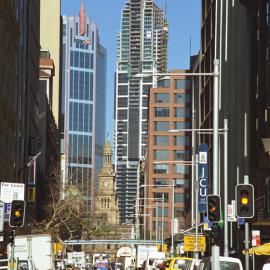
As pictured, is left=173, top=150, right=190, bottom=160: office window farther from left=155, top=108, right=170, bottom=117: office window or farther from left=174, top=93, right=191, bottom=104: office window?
left=174, top=93, right=191, bottom=104: office window

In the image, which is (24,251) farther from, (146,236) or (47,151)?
(146,236)

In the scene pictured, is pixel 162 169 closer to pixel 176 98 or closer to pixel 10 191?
pixel 176 98

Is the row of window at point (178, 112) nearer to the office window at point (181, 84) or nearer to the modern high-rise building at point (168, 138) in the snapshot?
the modern high-rise building at point (168, 138)

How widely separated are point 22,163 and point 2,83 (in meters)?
26.9

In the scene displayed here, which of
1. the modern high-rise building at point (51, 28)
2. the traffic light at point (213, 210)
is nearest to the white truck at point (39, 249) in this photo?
the traffic light at point (213, 210)

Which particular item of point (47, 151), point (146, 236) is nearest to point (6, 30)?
point (47, 151)

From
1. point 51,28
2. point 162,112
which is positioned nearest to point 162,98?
point 162,112

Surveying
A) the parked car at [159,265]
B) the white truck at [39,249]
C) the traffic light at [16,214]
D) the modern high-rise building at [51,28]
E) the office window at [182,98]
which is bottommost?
the parked car at [159,265]

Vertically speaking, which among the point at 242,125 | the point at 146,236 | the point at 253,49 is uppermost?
the point at 253,49

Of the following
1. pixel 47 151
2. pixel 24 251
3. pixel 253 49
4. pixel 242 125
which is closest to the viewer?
pixel 24 251

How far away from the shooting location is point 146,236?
606 ft

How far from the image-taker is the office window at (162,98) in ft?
632

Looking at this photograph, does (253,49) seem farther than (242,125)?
No

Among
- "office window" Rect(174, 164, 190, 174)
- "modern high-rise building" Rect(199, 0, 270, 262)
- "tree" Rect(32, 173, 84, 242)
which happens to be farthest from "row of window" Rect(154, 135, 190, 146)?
"modern high-rise building" Rect(199, 0, 270, 262)
